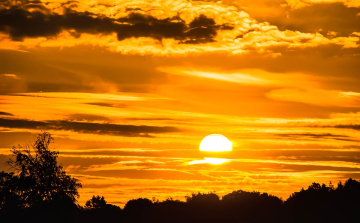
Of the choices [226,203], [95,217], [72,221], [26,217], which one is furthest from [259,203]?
[26,217]

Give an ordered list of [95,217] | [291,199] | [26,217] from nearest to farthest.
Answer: [26,217], [95,217], [291,199]

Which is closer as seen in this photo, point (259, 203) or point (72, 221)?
point (72, 221)

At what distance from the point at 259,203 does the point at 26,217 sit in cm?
5080

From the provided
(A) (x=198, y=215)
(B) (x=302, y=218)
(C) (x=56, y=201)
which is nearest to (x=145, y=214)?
(A) (x=198, y=215)

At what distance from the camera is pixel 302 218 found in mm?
119250

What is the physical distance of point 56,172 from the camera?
8631 centimetres

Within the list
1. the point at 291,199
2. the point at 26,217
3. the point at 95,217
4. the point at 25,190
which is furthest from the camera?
the point at 291,199

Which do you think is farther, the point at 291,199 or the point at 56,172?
the point at 291,199

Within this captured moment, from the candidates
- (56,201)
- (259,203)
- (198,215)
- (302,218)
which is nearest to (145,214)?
(198,215)

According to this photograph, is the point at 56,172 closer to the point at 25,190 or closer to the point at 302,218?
the point at 25,190

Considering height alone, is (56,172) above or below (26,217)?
above

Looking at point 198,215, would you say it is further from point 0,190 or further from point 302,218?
point 0,190

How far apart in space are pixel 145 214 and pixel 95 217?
11.4m

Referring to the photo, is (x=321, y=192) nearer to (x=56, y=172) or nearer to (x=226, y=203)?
(x=226, y=203)
